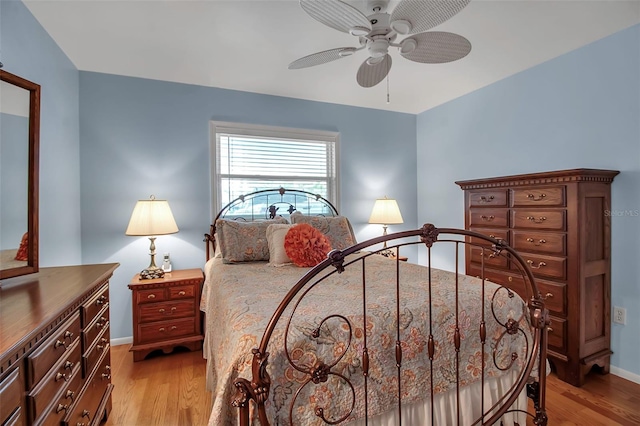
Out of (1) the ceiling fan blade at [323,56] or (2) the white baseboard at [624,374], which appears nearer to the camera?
(1) the ceiling fan blade at [323,56]

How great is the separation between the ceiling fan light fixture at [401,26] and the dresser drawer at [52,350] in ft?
6.49

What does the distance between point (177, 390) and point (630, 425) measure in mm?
2740

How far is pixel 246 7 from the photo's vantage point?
2.04 metres

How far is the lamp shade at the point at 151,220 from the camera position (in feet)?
8.57

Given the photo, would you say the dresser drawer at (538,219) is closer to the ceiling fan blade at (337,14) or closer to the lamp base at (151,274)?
the ceiling fan blade at (337,14)

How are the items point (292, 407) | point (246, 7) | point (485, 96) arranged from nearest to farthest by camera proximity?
point (292, 407)
point (246, 7)
point (485, 96)

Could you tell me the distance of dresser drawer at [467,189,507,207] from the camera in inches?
105

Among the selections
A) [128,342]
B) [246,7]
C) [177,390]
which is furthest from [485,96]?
[128,342]

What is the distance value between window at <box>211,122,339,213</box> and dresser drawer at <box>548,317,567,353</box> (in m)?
2.33

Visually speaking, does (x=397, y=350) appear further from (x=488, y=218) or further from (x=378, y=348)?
(x=488, y=218)

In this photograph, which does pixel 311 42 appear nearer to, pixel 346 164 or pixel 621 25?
pixel 346 164

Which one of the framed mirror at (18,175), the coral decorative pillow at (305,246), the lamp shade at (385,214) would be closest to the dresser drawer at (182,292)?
the coral decorative pillow at (305,246)

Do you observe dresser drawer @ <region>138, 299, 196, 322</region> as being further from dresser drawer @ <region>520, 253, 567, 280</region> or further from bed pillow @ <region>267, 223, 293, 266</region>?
dresser drawer @ <region>520, 253, 567, 280</region>

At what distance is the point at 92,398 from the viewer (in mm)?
1561
